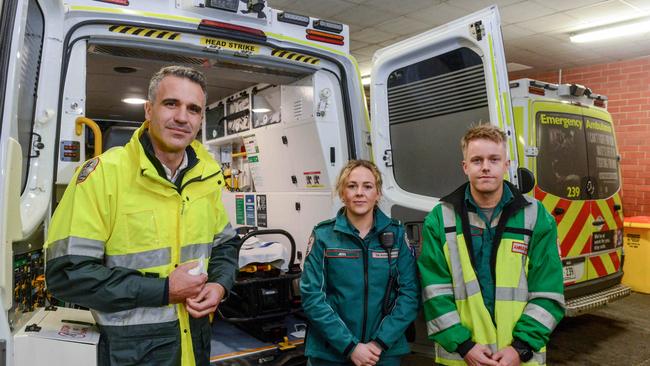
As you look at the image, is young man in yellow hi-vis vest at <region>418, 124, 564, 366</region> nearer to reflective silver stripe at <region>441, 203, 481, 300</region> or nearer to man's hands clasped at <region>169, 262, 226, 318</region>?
reflective silver stripe at <region>441, 203, 481, 300</region>

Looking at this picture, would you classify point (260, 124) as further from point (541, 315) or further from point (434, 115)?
point (541, 315)

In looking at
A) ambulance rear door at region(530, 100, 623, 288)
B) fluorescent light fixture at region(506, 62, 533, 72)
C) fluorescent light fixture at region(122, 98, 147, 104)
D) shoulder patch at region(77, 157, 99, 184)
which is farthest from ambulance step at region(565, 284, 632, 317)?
fluorescent light fixture at region(122, 98, 147, 104)

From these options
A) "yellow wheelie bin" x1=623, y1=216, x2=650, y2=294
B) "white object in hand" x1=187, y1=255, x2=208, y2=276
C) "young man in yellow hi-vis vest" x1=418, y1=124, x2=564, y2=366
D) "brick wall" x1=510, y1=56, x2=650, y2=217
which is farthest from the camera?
"brick wall" x1=510, y1=56, x2=650, y2=217

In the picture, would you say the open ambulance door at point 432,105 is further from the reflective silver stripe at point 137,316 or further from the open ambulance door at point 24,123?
the open ambulance door at point 24,123

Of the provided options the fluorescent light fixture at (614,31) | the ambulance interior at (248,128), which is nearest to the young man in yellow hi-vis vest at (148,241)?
the ambulance interior at (248,128)

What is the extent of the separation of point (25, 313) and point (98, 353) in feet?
1.30

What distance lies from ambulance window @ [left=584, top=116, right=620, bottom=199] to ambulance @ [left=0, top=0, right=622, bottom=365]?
0.88 feet


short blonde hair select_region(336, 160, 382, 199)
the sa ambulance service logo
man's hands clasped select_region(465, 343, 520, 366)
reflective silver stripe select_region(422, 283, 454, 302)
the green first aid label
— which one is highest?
short blonde hair select_region(336, 160, 382, 199)

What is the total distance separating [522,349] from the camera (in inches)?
82.6

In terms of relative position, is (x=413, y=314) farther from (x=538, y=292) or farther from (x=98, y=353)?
(x=98, y=353)

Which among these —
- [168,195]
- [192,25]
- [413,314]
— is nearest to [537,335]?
[413,314]

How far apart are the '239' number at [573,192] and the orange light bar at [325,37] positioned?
3.14 m

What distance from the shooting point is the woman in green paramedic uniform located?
228 cm

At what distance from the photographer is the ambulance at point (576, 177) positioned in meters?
4.90
